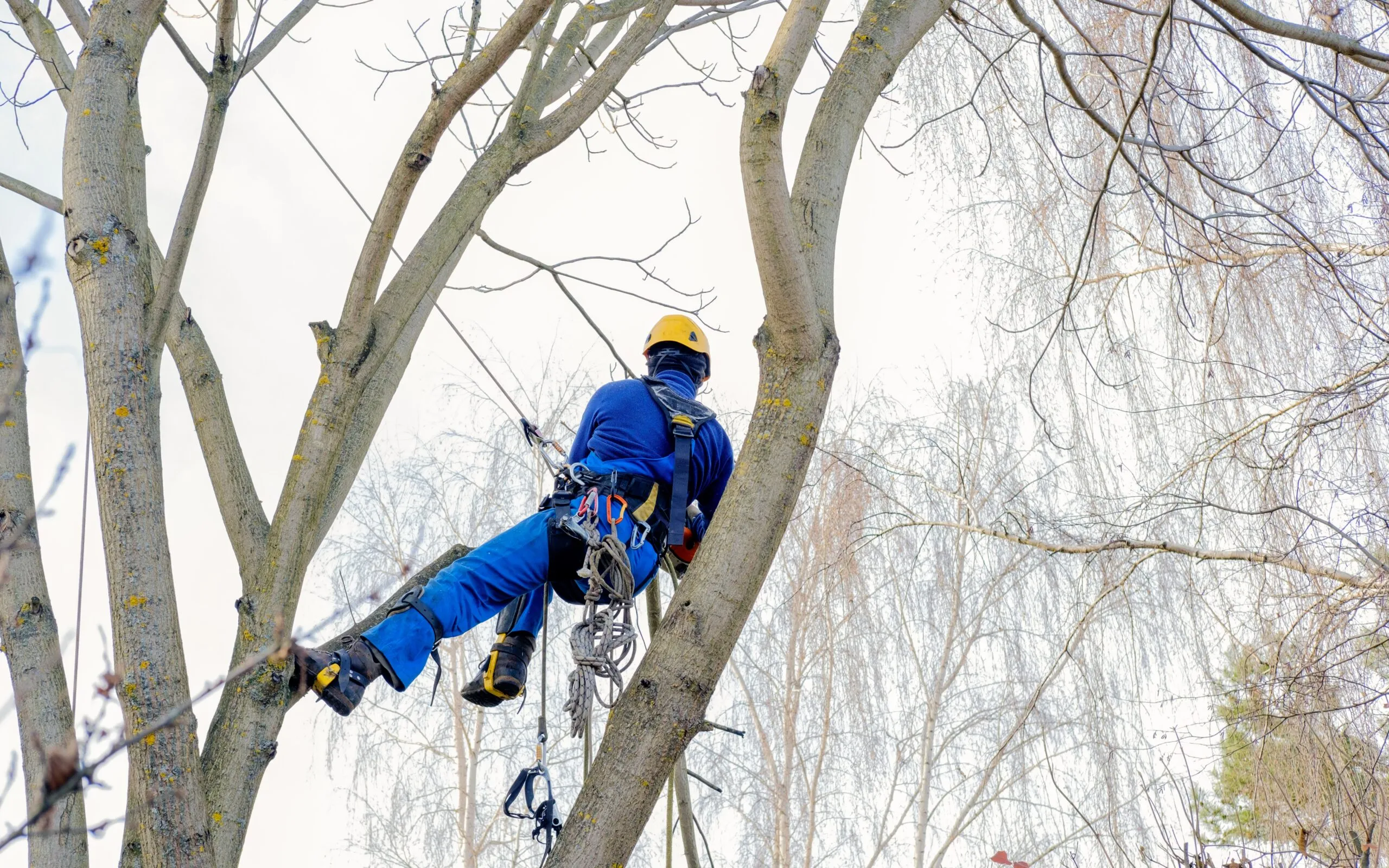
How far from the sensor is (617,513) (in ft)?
10.3

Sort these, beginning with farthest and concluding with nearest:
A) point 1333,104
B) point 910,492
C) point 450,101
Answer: point 910,492
point 1333,104
point 450,101

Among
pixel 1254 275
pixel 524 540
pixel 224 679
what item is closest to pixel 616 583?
pixel 524 540

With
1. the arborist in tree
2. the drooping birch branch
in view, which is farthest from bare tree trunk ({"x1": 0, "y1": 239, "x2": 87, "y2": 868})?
the drooping birch branch

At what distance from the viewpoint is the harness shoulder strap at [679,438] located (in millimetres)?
3207

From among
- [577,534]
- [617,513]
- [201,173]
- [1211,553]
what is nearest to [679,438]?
[617,513]

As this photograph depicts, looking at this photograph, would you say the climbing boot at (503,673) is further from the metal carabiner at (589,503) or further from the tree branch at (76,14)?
the tree branch at (76,14)

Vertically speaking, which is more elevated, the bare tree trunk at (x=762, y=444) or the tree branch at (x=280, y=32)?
the tree branch at (x=280, y=32)

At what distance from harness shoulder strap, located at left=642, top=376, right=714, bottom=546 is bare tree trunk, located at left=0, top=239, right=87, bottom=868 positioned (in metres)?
1.49

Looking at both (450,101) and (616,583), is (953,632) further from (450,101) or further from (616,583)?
(450,101)

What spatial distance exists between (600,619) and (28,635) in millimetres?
1253

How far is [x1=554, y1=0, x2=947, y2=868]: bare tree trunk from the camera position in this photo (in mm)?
2016

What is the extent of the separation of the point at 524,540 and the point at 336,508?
0.53m

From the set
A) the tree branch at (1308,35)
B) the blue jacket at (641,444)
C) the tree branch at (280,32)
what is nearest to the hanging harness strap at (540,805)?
the blue jacket at (641,444)

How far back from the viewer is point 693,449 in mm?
3350
